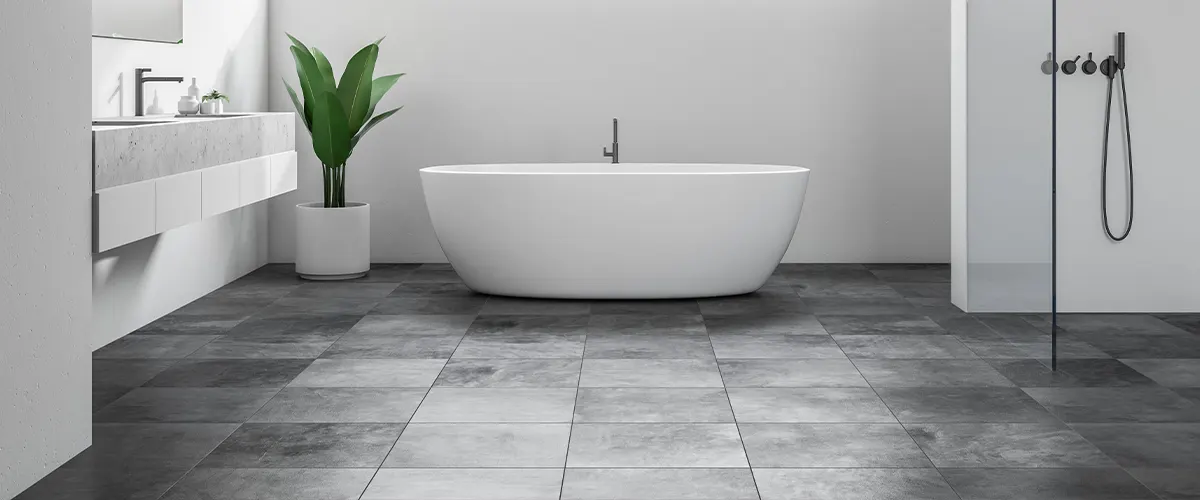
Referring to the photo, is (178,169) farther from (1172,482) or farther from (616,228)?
(1172,482)

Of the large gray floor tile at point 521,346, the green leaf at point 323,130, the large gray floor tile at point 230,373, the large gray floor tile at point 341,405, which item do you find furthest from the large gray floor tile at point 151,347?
the green leaf at point 323,130

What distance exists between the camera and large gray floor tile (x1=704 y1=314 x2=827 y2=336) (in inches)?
166

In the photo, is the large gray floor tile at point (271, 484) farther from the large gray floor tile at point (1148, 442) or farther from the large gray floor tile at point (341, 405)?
the large gray floor tile at point (1148, 442)

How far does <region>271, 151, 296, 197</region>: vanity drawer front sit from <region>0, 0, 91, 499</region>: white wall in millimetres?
2221

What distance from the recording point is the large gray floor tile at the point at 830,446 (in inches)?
101

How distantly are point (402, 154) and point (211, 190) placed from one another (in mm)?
2241

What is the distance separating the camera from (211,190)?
4039mm

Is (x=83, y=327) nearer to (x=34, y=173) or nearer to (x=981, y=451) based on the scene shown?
(x=34, y=173)

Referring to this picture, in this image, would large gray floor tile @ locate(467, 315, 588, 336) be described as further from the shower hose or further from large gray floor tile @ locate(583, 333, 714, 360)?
the shower hose

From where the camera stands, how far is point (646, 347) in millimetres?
3932

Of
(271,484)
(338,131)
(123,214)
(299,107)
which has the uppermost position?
(299,107)

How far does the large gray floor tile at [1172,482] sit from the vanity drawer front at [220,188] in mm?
3028

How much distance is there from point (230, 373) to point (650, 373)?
1.30 m

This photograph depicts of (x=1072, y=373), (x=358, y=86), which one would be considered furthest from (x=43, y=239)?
(x=358, y=86)
